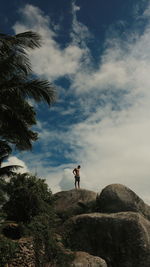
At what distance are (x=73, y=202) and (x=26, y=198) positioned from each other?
3633 millimetres

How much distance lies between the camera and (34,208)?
63.6 ft

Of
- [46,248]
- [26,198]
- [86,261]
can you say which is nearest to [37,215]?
[26,198]

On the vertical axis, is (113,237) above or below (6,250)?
above

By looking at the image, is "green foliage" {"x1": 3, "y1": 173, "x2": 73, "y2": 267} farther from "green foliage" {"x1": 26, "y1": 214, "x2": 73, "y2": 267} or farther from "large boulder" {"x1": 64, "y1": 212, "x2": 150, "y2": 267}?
"large boulder" {"x1": 64, "y1": 212, "x2": 150, "y2": 267}

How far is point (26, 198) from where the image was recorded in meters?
19.8

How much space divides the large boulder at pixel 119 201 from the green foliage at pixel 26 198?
365cm

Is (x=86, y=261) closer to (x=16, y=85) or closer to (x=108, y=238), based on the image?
(x=108, y=238)

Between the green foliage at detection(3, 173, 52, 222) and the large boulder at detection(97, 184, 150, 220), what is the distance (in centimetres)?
365

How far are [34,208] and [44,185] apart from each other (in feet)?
8.60

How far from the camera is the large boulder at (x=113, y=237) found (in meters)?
15.3

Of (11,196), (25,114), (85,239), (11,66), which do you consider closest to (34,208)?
(11,196)

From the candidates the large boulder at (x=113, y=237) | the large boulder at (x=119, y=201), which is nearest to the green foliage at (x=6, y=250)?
the large boulder at (x=113, y=237)

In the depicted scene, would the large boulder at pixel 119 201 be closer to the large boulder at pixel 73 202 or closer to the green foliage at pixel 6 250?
the large boulder at pixel 73 202

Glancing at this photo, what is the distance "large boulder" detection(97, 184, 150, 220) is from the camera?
1959cm
